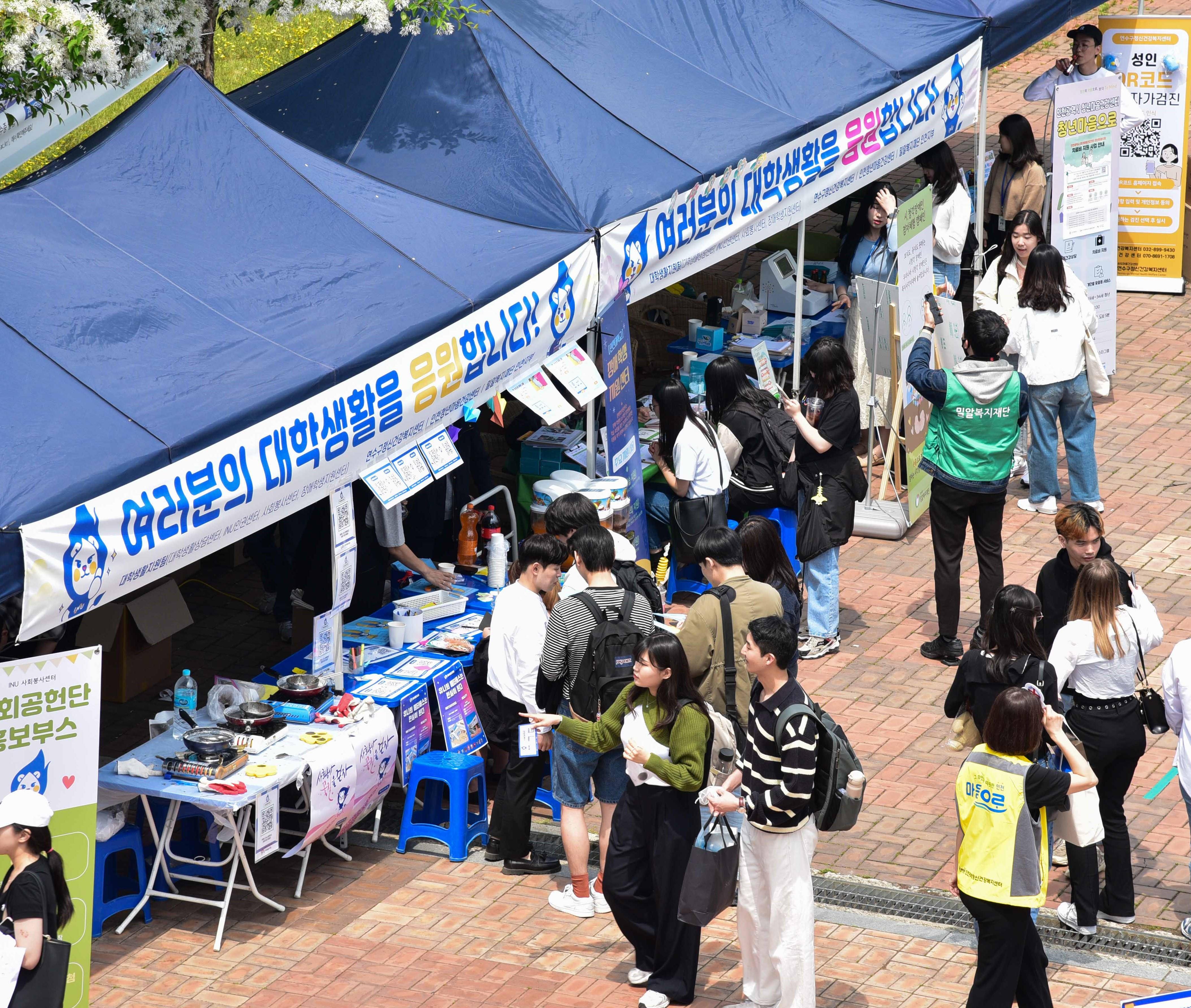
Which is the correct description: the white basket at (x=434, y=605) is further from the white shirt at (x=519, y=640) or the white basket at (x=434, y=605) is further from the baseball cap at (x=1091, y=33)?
the baseball cap at (x=1091, y=33)

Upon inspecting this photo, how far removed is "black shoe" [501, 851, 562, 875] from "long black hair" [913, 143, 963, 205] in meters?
6.89

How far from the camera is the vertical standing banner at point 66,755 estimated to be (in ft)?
20.4

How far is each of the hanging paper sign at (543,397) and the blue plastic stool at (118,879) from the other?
2970mm

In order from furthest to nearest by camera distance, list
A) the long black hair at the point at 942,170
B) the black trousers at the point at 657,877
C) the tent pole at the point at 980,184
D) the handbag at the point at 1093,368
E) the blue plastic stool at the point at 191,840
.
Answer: the tent pole at the point at 980,184 < the long black hair at the point at 942,170 < the handbag at the point at 1093,368 < the blue plastic stool at the point at 191,840 < the black trousers at the point at 657,877

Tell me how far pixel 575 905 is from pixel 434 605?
6.87 ft

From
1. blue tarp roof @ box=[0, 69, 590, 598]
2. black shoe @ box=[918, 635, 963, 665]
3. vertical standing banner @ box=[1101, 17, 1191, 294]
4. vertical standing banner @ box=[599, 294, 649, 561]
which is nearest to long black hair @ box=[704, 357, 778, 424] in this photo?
vertical standing banner @ box=[599, 294, 649, 561]

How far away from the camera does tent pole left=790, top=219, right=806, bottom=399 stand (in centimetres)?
1135

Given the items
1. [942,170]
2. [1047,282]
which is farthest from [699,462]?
[942,170]

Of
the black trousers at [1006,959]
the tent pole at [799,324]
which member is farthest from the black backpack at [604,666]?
the tent pole at [799,324]

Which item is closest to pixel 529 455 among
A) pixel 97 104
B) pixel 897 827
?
pixel 897 827

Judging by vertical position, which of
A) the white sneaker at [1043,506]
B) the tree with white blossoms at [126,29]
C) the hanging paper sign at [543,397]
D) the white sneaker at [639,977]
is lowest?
the white sneaker at [1043,506]

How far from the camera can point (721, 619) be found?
7043 millimetres

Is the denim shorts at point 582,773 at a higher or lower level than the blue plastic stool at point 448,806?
higher

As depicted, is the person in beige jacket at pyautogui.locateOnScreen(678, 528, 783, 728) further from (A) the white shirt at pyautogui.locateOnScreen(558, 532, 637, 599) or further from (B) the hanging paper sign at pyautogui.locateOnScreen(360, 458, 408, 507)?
(B) the hanging paper sign at pyautogui.locateOnScreen(360, 458, 408, 507)
